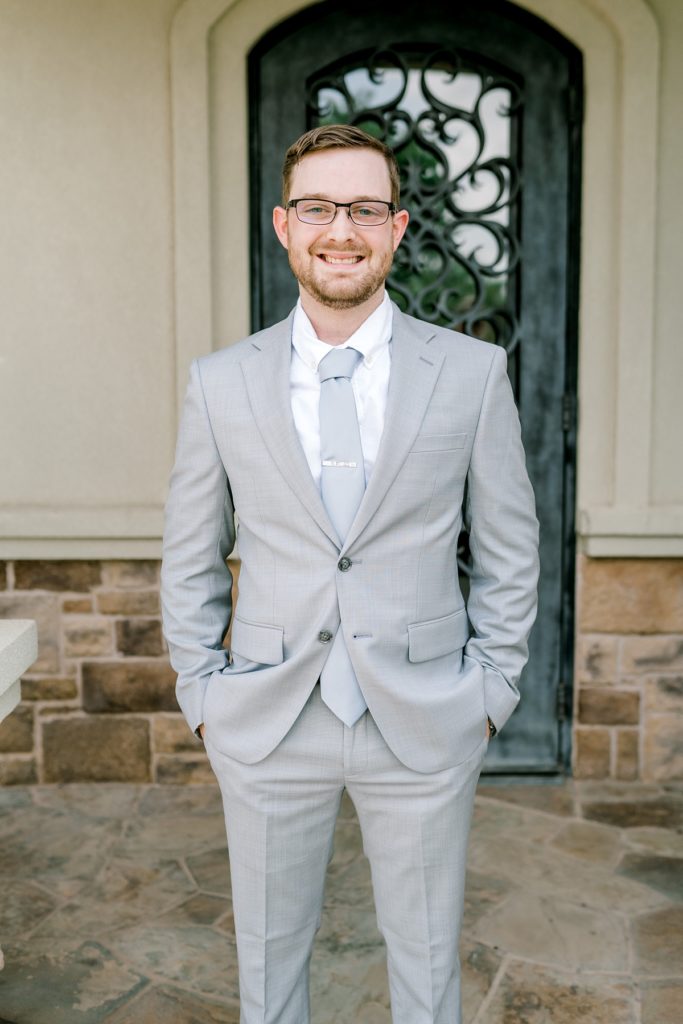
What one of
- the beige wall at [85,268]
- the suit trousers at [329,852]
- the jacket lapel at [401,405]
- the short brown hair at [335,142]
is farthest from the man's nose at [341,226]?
the beige wall at [85,268]

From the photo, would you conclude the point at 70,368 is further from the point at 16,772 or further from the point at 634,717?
the point at 634,717

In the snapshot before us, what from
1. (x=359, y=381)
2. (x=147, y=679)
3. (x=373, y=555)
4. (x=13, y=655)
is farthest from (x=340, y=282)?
Answer: (x=147, y=679)

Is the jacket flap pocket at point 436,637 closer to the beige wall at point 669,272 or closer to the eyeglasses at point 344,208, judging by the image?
the eyeglasses at point 344,208

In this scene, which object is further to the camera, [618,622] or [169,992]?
[618,622]

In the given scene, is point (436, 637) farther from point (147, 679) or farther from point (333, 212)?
point (147, 679)

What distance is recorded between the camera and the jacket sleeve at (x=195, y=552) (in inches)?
73.7

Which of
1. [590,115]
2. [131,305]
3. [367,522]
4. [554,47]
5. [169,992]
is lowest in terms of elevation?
[169,992]

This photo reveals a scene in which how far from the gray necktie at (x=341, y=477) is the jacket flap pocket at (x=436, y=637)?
13 cm

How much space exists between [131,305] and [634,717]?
2.49 m

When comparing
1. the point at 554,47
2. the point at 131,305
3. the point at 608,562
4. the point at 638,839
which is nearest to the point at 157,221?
the point at 131,305

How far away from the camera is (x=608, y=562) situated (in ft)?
12.0

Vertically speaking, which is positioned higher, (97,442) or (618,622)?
(97,442)

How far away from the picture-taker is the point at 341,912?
2.84 metres

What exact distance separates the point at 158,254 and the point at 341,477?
7.02 feet
